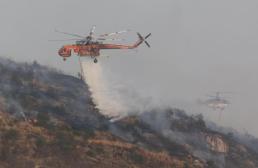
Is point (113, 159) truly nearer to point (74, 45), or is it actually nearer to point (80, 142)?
point (80, 142)

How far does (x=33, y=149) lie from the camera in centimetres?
17950

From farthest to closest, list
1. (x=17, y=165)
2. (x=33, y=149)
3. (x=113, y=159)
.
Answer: (x=113, y=159), (x=33, y=149), (x=17, y=165)

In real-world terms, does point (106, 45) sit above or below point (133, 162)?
above

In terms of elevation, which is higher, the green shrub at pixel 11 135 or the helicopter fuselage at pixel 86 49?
the helicopter fuselage at pixel 86 49

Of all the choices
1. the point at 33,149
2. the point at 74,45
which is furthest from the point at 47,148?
the point at 74,45

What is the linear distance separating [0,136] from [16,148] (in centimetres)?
672

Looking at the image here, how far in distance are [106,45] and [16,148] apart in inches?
1396

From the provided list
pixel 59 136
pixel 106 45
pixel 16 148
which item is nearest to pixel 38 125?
pixel 59 136

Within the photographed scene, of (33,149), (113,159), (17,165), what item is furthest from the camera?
(113,159)

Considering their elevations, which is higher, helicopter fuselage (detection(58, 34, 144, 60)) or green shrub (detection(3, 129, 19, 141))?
helicopter fuselage (detection(58, 34, 144, 60))

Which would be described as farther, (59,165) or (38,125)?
(38,125)

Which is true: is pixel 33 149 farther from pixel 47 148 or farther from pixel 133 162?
pixel 133 162

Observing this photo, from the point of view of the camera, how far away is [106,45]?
18062 cm

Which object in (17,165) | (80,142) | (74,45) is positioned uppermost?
(74,45)
